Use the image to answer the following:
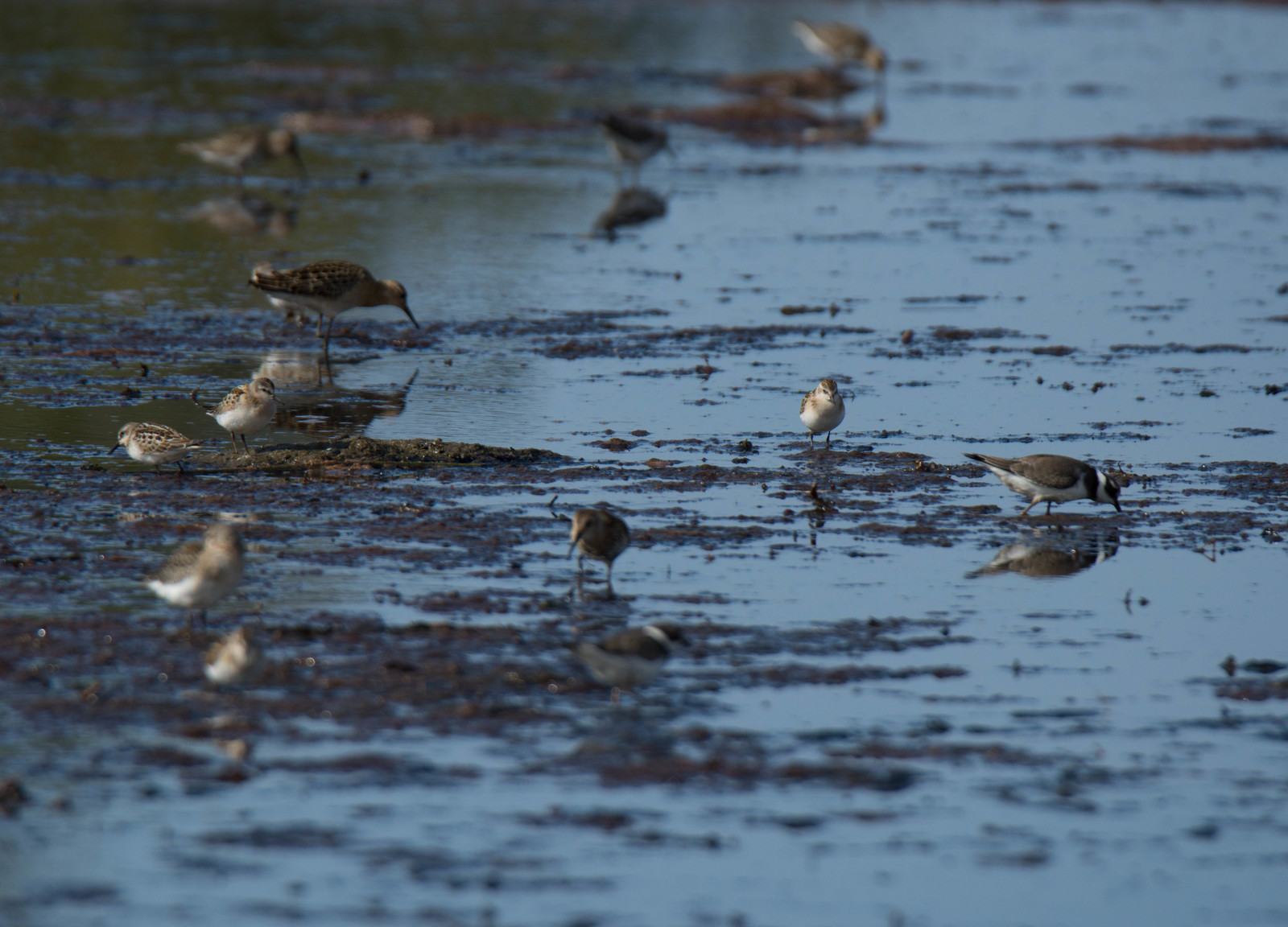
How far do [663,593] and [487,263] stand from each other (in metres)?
14.5

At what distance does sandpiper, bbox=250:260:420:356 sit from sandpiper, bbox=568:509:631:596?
26.5ft

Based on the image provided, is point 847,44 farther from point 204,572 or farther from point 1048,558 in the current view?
point 204,572

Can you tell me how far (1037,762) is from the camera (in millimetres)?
8578

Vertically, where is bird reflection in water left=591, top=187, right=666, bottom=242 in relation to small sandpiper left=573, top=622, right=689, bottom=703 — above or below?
above

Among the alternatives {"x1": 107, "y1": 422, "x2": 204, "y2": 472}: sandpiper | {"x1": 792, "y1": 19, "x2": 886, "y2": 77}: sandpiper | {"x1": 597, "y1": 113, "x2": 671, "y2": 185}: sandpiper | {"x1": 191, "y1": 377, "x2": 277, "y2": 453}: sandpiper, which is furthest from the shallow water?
{"x1": 792, "y1": 19, "x2": 886, "y2": 77}: sandpiper

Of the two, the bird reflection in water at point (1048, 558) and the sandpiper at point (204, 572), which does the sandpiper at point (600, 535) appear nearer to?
the sandpiper at point (204, 572)

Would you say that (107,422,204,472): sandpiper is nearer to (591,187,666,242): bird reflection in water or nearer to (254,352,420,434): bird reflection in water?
(254,352,420,434): bird reflection in water

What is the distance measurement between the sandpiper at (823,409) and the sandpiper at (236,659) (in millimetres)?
6620

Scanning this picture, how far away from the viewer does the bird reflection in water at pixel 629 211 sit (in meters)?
28.5

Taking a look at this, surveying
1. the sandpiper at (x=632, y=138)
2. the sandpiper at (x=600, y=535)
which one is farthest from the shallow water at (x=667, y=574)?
the sandpiper at (x=632, y=138)

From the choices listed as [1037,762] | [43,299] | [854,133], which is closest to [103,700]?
[1037,762]

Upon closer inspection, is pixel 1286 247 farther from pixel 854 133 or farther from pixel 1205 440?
pixel 854 133

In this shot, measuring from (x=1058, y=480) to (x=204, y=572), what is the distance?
Answer: 6550mm

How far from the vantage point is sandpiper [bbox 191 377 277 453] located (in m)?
13.6
